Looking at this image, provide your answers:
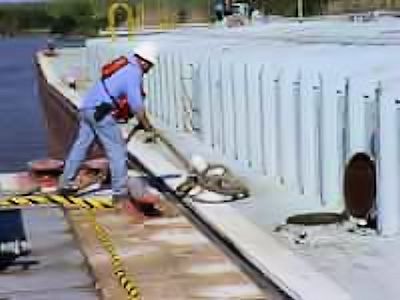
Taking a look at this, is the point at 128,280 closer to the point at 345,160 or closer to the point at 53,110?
the point at 345,160

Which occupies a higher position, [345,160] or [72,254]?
[345,160]

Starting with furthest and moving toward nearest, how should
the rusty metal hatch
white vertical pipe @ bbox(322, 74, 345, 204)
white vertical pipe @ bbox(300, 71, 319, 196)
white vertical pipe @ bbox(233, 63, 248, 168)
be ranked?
white vertical pipe @ bbox(233, 63, 248, 168) < white vertical pipe @ bbox(300, 71, 319, 196) < white vertical pipe @ bbox(322, 74, 345, 204) < the rusty metal hatch

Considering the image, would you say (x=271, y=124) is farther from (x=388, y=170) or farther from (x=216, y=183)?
(x=388, y=170)

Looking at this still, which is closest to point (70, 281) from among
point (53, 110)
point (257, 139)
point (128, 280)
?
point (128, 280)

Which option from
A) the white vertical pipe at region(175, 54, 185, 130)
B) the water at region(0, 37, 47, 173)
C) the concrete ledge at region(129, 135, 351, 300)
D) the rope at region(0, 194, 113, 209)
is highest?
the white vertical pipe at region(175, 54, 185, 130)

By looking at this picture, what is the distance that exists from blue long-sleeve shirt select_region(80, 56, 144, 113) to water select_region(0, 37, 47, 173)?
73.0 feet

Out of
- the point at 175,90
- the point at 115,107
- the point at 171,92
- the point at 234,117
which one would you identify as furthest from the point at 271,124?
the point at 171,92

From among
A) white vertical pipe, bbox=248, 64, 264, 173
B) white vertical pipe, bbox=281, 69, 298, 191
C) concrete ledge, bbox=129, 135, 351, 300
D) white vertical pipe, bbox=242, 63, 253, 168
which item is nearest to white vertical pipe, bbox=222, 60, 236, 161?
white vertical pipe, bbox=242, 63, 253, 168

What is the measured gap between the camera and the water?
126ft

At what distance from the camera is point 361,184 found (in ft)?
29.3

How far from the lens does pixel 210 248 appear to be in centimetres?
905

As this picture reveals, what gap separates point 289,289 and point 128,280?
4.40ft

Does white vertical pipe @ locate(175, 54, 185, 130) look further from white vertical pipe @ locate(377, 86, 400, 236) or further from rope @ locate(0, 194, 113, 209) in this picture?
white vertical pipe @ locate(377, 86, 400, 236)

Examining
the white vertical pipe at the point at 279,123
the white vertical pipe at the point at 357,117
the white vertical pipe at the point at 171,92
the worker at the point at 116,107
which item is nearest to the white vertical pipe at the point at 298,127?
the white vertical pipe at the point at 279,123
